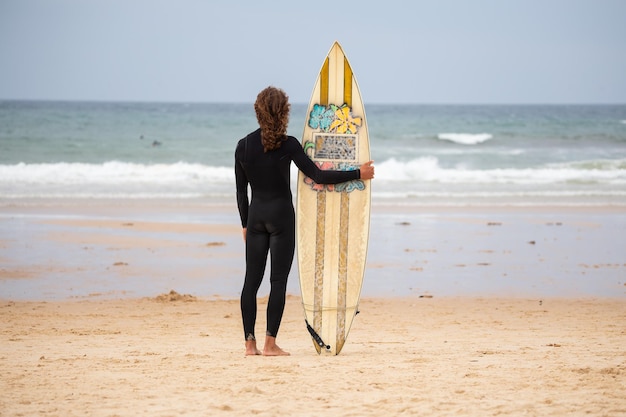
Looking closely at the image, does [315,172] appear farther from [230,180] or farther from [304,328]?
[230,180]

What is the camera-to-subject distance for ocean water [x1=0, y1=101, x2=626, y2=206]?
54.2 feet

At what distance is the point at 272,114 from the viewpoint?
14.2 feet

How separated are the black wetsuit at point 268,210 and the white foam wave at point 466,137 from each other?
30213 mm

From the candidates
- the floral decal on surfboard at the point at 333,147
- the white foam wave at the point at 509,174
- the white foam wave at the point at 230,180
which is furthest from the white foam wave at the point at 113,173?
the floral decal on surfboard at the point at 333,147

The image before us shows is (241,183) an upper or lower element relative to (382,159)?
upper

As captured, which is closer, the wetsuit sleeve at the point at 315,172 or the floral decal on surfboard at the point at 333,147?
the wetsuit sleeve at the point at 315,172

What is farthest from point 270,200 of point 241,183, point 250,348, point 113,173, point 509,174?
point 113,173

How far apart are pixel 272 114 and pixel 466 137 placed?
3249 cm

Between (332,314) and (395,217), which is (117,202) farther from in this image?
(332,314)

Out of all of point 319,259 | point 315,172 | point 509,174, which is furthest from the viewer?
point 509,174

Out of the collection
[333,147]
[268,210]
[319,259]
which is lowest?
[319,259]

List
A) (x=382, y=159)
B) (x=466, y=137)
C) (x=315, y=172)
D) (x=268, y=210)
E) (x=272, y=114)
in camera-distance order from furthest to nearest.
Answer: (x=466, y=137) < (x=382, y=159) < (x=315, y=172) < (x=268, y=210) < (x=272, y=114)

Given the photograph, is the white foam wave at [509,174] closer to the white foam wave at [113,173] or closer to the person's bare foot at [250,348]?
the white foam wave at [113,173]

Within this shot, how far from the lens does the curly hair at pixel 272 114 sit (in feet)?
14.1
